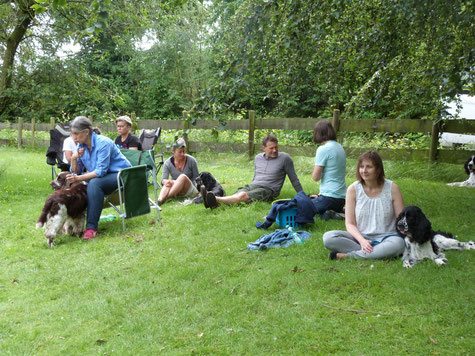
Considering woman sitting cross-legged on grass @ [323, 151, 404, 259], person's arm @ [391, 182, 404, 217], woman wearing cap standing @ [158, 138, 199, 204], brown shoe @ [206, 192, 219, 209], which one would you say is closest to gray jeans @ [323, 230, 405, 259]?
woman sitting cross-legged on grass @ [323, 151, 404, 259]

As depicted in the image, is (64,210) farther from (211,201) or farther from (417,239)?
(417,239)

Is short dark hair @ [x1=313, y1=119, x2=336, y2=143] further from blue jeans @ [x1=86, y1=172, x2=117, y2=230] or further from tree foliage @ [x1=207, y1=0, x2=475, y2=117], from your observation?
blue jeans @ [x1=86, y1=172, x2=117, y2=230]

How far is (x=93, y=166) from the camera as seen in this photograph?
595 centimetres

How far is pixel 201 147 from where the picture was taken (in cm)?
1312

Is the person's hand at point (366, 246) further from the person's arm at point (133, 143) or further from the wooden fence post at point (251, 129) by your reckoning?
the wooden fence post at point (251, 129)

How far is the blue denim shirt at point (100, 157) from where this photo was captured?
19.1 ft

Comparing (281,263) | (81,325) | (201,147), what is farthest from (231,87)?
(201,147)

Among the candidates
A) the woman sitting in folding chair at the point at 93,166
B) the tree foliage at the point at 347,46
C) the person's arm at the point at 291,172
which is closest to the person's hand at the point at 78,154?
the woman sitting in folding chair at the point at 93,166

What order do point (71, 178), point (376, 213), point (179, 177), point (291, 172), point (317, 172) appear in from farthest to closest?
point (179, 177) → point (291, 172) → point (317, 172) → point (71, 178) → point (376, 213)

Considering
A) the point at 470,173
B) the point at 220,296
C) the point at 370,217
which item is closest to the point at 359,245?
the point at 370,217

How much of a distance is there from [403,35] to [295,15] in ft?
8.46

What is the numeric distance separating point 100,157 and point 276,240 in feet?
8.46

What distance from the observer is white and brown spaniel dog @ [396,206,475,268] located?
147 inches

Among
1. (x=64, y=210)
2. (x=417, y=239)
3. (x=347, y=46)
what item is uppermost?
(x=347, y=46)
